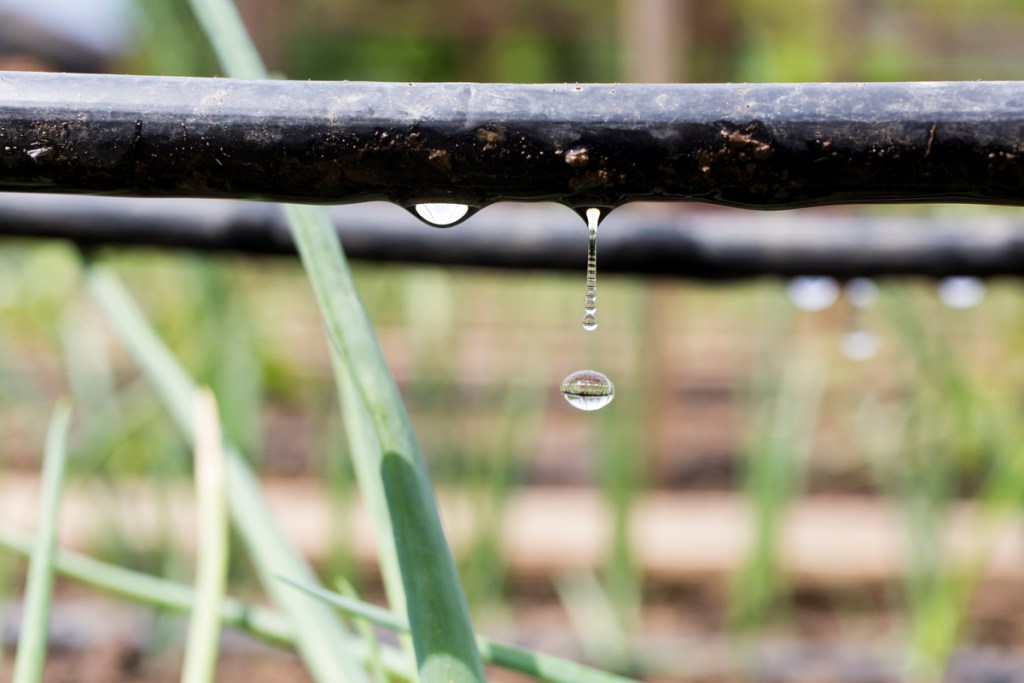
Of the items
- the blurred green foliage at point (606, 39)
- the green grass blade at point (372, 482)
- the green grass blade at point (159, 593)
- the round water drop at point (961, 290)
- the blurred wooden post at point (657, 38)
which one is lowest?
the green grass blade at point (159, 593)

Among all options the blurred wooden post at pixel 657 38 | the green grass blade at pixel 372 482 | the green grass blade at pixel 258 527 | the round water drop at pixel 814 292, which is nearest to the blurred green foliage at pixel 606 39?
the blurred wooden post at pixel 657 38

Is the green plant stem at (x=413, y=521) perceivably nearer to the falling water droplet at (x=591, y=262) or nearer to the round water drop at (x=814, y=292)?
the falling water droplet at (x=591, y=262)

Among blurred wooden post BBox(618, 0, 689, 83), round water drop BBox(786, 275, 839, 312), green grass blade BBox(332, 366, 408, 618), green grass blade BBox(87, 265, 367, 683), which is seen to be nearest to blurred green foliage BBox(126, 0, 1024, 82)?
blurred wooden post BBox(618, 0, 689, 83)

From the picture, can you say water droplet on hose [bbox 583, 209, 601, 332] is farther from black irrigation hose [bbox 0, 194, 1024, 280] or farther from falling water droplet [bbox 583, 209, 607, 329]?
black irrigation hose [bbox 0, 194, 1024, 280]

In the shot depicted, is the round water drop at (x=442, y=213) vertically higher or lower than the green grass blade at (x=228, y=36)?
lower

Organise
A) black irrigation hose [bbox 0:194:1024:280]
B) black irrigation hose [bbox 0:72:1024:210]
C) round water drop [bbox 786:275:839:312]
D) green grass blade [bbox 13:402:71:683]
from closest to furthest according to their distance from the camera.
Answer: black irrigation hose [bbox 0:72:1024:210], green grass blade [bbox 13:402:71:683], black irrigation hose [bbox 0:194:1024:280], round water drop [bbox 786:275:839:312]

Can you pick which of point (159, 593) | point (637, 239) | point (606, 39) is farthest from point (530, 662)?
point (606, 39)

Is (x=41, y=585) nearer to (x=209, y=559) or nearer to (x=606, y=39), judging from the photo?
(x=209, y=559)
